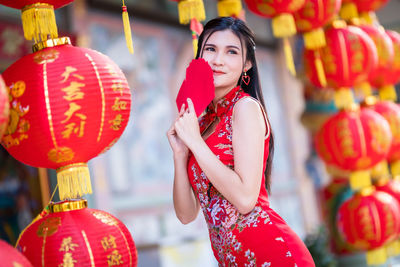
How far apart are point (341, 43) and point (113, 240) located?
1.76m

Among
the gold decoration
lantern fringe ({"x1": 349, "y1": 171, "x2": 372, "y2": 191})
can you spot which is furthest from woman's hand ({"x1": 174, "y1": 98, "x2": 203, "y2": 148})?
lantern fringe ({"x1": 349, "y1": 171, "x2": 372, "y2": 191})

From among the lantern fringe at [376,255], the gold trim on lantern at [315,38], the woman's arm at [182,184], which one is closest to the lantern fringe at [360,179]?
the lantern fringe at [376,255]

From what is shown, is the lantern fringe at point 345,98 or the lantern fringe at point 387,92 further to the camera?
the lantern fringe at point 387,92

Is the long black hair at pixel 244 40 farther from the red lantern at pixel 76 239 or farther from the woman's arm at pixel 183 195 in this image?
the red lantern at pixel 76 239

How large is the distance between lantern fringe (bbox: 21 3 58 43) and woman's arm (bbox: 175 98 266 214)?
0.49m

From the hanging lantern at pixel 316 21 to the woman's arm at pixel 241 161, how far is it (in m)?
1.21

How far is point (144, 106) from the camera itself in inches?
180

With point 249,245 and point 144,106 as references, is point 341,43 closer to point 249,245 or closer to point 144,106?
point 249,245

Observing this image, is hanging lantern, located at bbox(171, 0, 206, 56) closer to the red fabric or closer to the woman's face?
the woman's face

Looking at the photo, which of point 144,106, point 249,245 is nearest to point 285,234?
point 249,245

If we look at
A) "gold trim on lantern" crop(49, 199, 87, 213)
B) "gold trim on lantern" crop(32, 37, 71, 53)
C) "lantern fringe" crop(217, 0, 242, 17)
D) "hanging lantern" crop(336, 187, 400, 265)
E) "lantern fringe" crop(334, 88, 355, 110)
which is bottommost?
"hanging lantern" crop(336, 187, 400, 265)

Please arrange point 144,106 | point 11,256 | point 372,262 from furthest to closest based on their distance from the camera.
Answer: point 144,106, point 372,262, point 11,256

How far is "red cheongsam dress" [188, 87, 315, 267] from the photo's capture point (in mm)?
1461

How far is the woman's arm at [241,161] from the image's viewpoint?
1.42 meters
